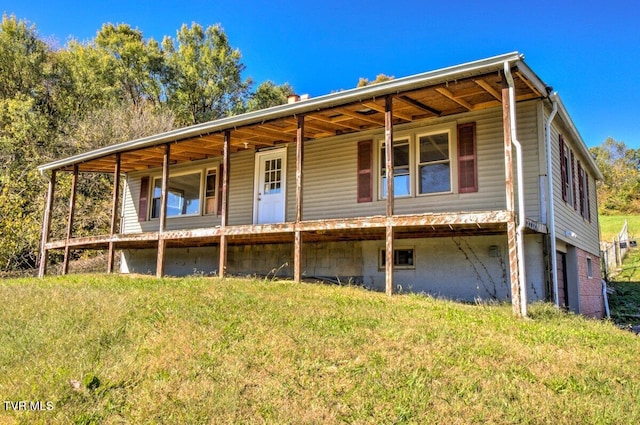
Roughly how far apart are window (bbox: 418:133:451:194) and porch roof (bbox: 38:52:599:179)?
0.48 meters

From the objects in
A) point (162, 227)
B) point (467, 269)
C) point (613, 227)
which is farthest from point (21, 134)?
point (613, 227)

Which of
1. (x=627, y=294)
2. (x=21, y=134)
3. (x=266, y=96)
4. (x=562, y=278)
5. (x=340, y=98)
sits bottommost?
(x=627, y=294)

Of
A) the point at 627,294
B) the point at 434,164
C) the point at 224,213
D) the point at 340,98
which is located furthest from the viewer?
the point at 627,294

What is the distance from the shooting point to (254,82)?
29141 millimetres

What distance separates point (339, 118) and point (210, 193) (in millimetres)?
4970

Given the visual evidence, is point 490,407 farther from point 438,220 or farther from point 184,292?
point 184,292

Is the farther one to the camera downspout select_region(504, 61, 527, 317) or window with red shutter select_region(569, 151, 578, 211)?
window with red shutter select_region(569, 151, 578, 211)

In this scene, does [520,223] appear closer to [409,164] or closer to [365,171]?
[409,164]

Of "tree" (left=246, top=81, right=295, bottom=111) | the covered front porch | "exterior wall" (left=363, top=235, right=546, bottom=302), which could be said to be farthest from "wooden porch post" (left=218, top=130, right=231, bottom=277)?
"tree" (left=246, top=81, right=295, bottom=111)

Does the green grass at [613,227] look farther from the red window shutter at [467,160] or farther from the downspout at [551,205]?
the red window shutter at [467,160]

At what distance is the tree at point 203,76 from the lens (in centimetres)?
2705

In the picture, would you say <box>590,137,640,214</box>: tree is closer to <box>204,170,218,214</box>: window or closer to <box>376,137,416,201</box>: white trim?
<box>376,137,416,201</box>: white trim

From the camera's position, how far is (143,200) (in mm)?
14852

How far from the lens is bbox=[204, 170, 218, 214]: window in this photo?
13.3 metres
